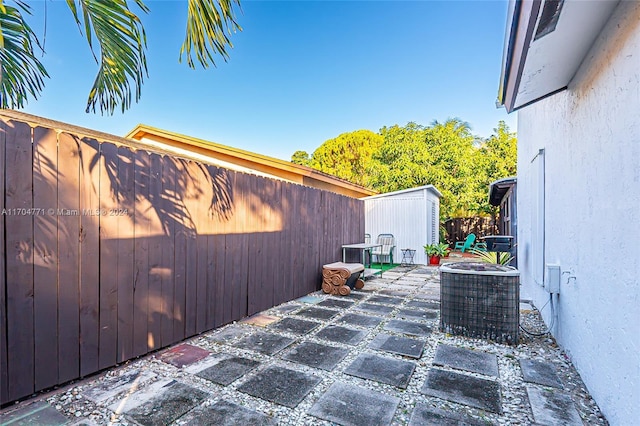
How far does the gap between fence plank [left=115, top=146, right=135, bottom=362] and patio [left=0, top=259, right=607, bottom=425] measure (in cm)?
25

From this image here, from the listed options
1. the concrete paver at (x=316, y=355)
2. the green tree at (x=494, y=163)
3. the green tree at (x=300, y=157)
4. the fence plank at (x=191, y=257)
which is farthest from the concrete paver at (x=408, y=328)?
the green tree at (x=300, y=157)

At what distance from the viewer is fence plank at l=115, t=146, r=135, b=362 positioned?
2.68m

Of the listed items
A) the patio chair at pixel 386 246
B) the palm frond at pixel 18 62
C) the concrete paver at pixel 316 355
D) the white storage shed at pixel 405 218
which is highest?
the palm frond at pixel 18 62

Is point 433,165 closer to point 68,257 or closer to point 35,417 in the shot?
point 68,257

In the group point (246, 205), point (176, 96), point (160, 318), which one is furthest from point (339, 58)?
point (160, 318)

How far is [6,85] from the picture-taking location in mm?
2693

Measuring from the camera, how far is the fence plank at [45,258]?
2.18 metres

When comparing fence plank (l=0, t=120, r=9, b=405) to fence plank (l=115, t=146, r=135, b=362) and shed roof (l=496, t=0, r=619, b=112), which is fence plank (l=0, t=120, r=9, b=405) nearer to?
fence plank (l=115, t=146, r=135, b=362)

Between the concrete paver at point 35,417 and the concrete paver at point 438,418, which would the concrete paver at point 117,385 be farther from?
the concrete paver at point 438,418

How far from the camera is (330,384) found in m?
2.40

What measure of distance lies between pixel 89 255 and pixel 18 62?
1.87 metres

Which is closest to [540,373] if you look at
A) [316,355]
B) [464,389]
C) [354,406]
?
[464,389]

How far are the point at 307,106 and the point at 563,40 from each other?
45.2 feet

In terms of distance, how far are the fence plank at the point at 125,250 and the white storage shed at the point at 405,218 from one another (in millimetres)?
7603
